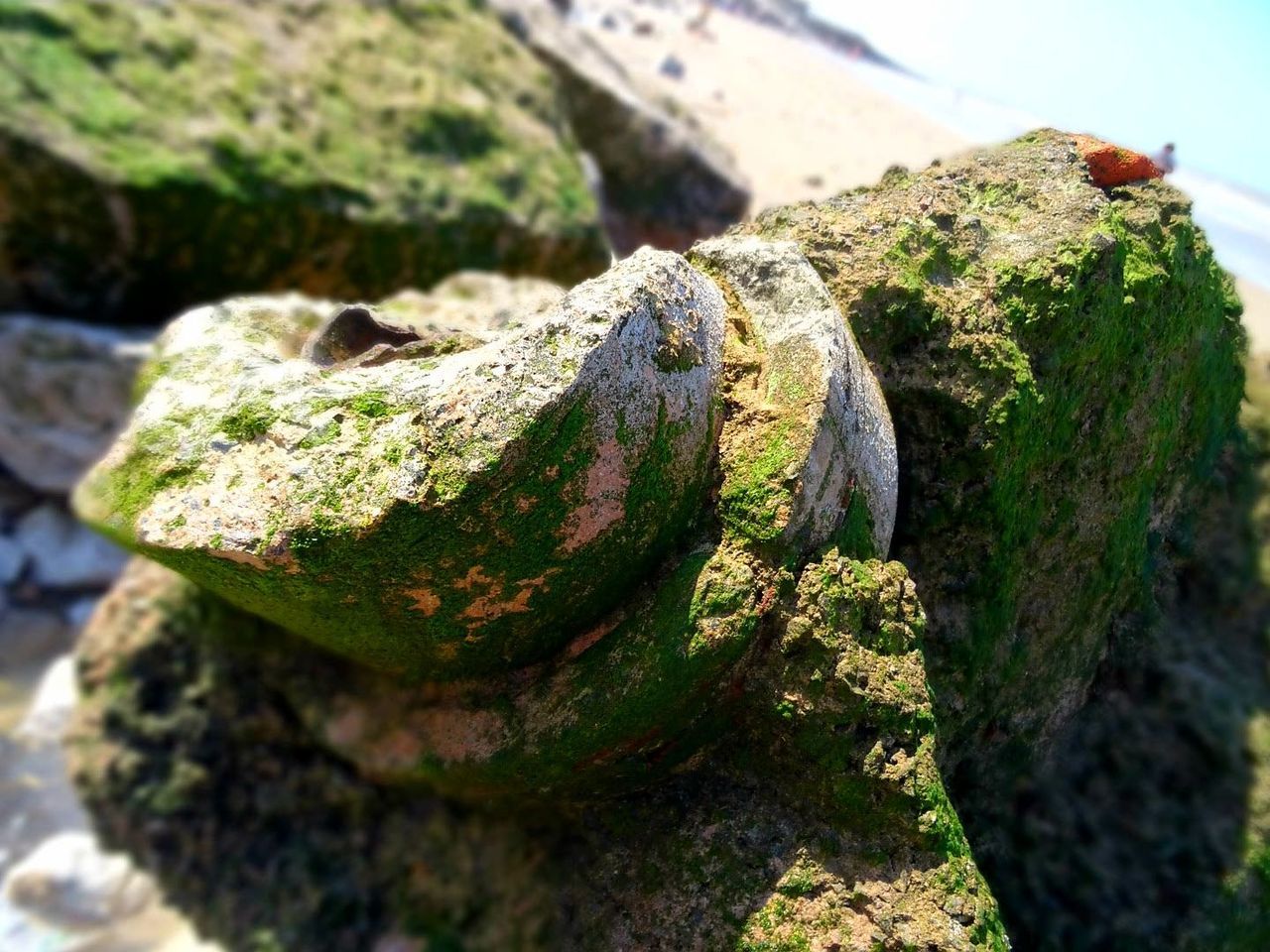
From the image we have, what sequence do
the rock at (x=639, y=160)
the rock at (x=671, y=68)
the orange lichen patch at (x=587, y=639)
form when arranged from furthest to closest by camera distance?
the rock at (x=671, y=68) → the rock at (x=639, y=160) → the orange lichen patch at (x=587, y=639)

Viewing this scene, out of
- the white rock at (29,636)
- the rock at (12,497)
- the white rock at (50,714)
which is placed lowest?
the white rock at (29,636)

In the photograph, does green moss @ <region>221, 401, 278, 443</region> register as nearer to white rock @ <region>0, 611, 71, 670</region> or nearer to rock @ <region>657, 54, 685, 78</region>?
white rock @ <region>0, 611, 71, 670</region>

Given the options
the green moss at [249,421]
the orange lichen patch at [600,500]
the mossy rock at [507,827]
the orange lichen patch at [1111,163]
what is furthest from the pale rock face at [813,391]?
the green moss at [249,421]

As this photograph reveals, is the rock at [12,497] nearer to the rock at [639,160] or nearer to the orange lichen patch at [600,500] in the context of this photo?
the rock at [639,160]

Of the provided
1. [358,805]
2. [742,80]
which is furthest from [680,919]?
[742,80]

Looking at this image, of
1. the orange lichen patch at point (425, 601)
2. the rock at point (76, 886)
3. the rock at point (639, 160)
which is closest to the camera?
the orange lichen patch at point (425, 601)

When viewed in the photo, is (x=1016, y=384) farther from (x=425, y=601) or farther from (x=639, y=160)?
(x=639, y=160)

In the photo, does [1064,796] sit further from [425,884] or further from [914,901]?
[425,884]
